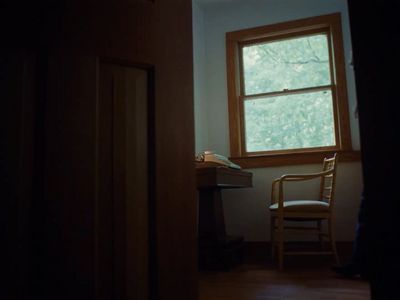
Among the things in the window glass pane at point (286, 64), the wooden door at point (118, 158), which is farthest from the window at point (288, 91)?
the wooden door at point (118, 158)

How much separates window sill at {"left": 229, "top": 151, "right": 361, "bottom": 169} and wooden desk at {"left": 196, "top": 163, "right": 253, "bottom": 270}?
1.38 ft

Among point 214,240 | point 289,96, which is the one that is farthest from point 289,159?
point 214,240

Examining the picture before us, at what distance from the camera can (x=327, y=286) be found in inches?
83.0

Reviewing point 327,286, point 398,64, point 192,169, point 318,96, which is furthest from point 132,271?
point 318,96

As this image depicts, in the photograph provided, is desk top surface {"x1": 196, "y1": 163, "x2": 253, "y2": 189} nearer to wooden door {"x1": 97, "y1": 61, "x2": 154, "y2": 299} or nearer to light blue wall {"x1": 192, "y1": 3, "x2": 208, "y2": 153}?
light blue wall {"x1": 192, "y1": 3, "x2": 208, "y2": 153}

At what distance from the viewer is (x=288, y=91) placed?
3.57 meters

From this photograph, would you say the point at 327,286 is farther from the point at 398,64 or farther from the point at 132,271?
the point at 398,64

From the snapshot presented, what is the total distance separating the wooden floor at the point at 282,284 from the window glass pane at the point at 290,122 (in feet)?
3.71

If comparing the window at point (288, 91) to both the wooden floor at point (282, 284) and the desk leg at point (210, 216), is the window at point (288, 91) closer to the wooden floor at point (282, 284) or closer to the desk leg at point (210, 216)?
the desk leg at point (210, 216)

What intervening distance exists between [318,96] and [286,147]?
56cm

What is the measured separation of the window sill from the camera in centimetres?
327

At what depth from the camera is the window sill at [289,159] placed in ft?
10.7

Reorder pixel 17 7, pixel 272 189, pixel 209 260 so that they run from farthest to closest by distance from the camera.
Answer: pixel 272 189, pixel 209 260, pixel 17 7

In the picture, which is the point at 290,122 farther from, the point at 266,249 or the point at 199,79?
the point at 266,249
